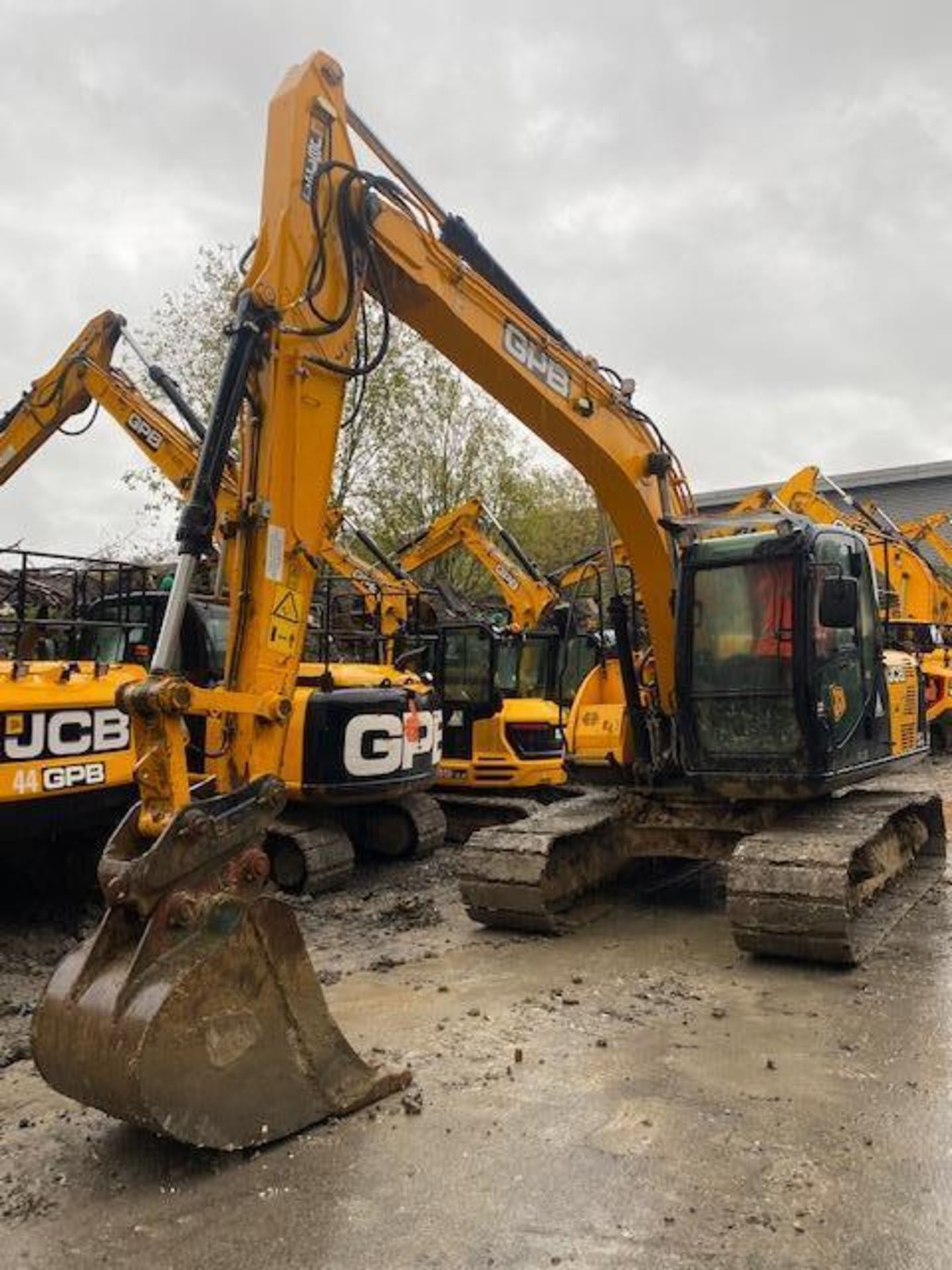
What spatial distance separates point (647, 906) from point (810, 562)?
2.47 meters

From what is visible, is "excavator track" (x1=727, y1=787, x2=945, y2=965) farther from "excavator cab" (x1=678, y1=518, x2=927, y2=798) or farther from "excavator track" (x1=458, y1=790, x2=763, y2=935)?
"excavator track" (x1=458, y1=790, x2=763, y2=935)

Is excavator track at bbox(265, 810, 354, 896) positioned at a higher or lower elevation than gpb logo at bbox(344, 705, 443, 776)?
lower

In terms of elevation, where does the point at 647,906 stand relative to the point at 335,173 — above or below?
below

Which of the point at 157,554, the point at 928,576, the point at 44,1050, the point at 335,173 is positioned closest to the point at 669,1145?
the point at 44,1050

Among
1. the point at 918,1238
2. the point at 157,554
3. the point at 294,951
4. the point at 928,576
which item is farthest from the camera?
the point at 157,554

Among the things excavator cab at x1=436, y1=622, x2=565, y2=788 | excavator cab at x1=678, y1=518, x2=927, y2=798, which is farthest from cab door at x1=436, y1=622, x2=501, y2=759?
excavator cab at x1=678, y1=518, x2=927, y2=798

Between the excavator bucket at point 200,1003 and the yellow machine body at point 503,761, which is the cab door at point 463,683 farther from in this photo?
the excavator bucket at point 200,1003

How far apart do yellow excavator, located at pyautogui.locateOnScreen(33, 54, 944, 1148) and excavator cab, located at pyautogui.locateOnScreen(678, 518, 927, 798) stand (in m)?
0.02

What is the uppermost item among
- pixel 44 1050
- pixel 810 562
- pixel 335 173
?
pixel 335 173

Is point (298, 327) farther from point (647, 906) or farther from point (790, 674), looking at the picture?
point (647, 906)

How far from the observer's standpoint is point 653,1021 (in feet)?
16.3

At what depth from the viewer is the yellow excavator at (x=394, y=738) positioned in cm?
352

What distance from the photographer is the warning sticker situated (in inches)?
182

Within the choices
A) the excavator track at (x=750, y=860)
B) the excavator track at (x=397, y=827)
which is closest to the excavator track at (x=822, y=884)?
the excavator track at (x=750, y=860)
